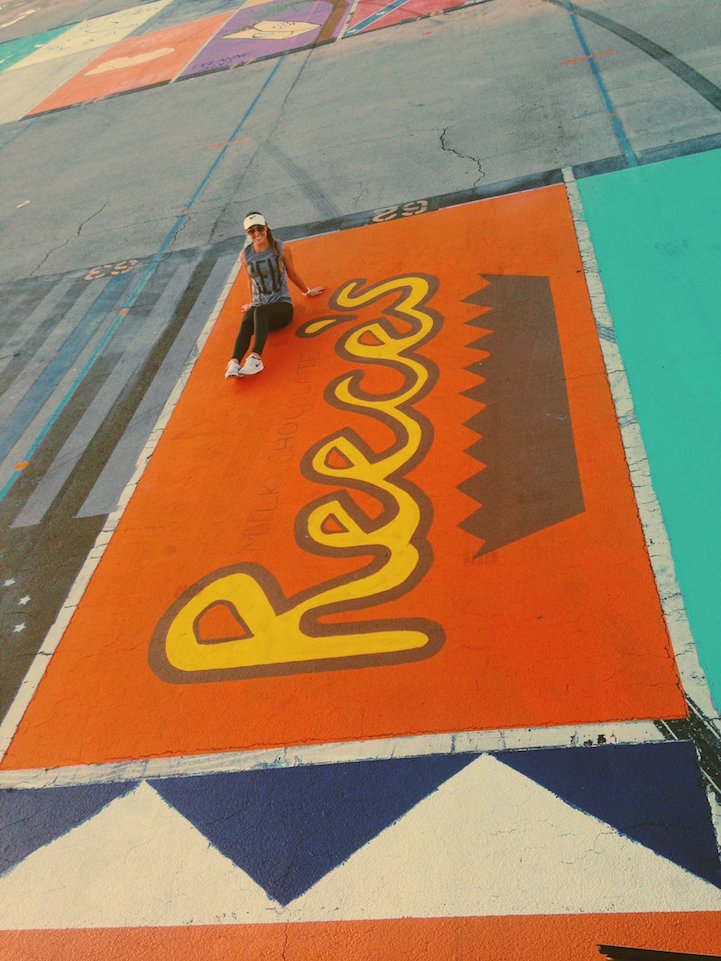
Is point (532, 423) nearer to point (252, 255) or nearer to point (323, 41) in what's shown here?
point (252, 255)

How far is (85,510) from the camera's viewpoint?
7258 millimetres

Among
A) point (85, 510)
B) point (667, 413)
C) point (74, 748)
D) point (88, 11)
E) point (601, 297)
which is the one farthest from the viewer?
point (88, 11)

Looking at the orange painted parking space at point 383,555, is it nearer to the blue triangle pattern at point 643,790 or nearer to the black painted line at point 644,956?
the blue triangle pattern at point 643,790

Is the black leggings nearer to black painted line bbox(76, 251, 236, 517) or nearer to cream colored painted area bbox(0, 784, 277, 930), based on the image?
black painted line bbox(76, 251, 236, 517)

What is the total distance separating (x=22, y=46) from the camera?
2662cm

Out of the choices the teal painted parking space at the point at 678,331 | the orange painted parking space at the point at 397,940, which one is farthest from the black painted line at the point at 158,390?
the teal painted parking space at the point at 678,331

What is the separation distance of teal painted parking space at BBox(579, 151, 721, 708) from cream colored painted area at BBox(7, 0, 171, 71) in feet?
66.2

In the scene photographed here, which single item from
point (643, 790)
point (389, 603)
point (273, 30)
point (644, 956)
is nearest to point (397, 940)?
point (643, 790)

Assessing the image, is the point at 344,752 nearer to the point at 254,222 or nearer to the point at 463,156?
the point at 254,222

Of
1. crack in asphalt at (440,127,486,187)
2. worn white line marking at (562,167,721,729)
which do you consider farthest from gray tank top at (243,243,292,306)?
crack in asphalt at (440,127,486,187)

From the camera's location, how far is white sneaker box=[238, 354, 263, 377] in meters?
8.16

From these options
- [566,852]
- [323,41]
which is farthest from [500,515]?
[323,41]

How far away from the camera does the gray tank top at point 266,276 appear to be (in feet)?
27.2

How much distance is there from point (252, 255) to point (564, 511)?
181 inches
